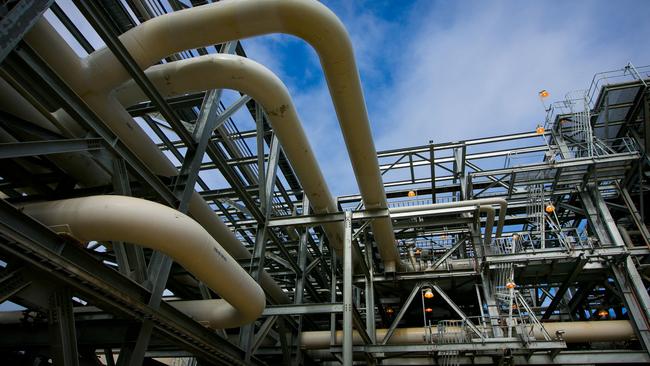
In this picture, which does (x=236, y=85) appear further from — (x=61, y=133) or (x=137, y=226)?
(x=137, y=226)

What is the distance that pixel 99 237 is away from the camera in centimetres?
459

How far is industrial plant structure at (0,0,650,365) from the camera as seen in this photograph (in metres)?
4.57

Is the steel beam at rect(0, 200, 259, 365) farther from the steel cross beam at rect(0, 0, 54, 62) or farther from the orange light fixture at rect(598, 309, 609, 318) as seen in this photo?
the orange light fixture at rect(598, 309, 609, 318)

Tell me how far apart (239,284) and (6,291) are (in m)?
2.99

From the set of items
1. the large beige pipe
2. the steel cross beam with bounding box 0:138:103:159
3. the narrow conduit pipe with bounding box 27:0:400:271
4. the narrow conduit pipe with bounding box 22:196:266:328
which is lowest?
the narrow conduit pipe with bounding box 22:196:266:328

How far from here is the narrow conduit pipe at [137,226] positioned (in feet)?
14.8

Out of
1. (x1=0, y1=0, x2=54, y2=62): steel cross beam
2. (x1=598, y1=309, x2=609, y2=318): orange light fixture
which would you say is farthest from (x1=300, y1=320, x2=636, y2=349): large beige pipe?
(x1=0, y1=0, x2=54, y2=62): steel cross beam

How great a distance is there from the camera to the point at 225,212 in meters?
14.2

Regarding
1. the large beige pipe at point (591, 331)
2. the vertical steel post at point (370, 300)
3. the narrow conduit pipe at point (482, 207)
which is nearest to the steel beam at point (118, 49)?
the narrow conduit pipe at point (482, 207)

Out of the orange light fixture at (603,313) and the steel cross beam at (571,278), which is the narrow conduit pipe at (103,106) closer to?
the steel cross beam at (571,278)

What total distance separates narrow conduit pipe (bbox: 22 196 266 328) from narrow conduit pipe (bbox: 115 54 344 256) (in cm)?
284

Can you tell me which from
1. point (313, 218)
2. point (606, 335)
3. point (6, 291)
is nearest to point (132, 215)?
point (6, 291)

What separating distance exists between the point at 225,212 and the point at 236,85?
7.86m

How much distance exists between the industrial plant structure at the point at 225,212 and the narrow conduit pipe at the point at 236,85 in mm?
36
